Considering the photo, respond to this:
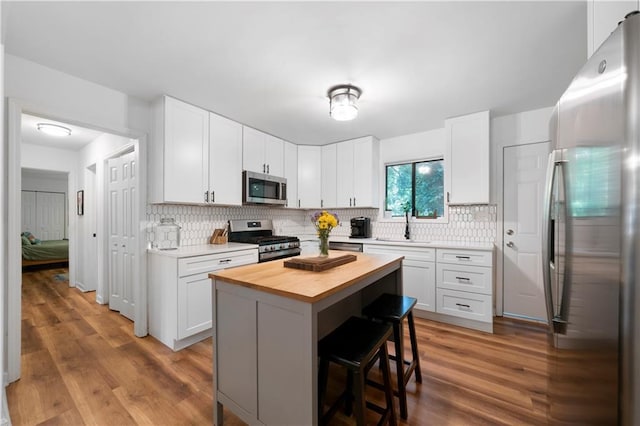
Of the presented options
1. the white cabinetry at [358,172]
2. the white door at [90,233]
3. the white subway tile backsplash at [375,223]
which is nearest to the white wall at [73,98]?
the white subway tile backsplash at [375,223]

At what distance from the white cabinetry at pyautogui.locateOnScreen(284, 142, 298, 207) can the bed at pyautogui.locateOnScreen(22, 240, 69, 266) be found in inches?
244

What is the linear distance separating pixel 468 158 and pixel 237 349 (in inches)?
125

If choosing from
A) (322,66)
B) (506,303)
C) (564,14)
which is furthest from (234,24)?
(506,303)

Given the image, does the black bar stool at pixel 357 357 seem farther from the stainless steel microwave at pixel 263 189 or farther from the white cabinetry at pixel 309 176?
the white cabinetry at pixel 309 176

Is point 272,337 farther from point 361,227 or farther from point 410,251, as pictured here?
point 361,227

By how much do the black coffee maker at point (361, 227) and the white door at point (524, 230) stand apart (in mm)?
1748

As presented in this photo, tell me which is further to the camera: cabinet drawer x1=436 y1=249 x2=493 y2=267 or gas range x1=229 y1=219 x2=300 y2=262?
gas range x1=229 y1=219 x2=300 y2=262

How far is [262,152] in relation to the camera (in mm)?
3732

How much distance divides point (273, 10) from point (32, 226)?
9.68 meters

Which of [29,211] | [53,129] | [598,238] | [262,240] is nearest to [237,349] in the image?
[598,238]

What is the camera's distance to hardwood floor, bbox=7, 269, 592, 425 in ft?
5.38

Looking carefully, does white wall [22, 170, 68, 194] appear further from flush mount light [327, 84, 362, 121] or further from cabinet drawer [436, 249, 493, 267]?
cabinet drawer [436, 249, 493, 267]

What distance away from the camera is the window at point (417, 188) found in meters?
3.75

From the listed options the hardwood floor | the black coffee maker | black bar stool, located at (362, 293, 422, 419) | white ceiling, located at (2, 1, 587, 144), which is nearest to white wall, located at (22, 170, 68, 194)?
the hardwood floor
